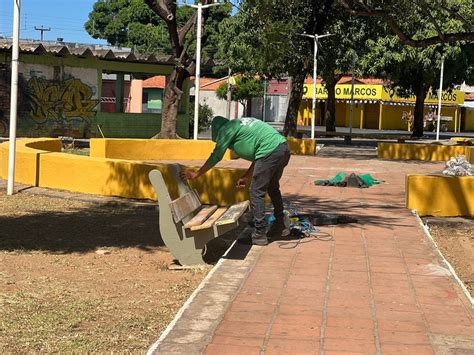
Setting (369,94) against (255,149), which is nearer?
(255,149)

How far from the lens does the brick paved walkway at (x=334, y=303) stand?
14.7 feet

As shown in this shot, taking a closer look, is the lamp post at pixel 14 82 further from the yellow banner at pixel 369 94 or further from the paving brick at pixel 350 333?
the yellow banner at pixel 369 94

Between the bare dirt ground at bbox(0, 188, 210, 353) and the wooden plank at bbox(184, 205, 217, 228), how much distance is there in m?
0.42

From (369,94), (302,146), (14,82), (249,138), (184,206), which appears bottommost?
(184,206)

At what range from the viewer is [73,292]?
586 centimetres

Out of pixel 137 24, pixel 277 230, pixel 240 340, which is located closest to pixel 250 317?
pixel 240 340

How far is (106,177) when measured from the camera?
12.0 m

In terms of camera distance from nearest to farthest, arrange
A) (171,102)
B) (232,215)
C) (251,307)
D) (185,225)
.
Answer: (251,307) → (185,225) → (232,215) → (171,102)

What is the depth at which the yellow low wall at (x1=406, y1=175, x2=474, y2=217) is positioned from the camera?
418 inches

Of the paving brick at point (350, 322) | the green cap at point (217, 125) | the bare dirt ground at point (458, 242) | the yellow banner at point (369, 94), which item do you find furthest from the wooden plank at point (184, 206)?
the yellow banner at point (369, 94)

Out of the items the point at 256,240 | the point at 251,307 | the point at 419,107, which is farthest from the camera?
the point at 419,107

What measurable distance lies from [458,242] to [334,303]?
3.81 m

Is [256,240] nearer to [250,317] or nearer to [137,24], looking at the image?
[250,317]

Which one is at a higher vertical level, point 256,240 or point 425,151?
point 425,151
